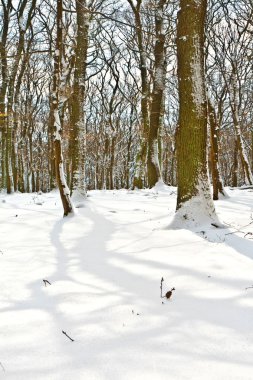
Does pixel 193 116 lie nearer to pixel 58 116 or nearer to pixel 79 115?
pixel 58 116

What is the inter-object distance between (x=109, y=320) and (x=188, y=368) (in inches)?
33.7

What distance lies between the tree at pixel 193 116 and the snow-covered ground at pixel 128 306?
61cm

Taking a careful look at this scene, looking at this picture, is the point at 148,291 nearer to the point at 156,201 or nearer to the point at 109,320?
the point at 109,320

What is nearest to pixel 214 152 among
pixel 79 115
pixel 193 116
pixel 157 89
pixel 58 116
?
pixel 193 116

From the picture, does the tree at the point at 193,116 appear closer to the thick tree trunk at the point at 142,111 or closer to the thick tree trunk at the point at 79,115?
the thick tree trunk at the point at 79,115

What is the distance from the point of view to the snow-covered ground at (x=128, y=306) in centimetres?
210

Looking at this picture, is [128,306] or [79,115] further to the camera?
[79,115]

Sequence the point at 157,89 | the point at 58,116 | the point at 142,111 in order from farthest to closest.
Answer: the point at 142,111
the point at 157,89
the point at 58,116

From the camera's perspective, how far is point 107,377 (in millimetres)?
1977

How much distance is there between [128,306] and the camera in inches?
116

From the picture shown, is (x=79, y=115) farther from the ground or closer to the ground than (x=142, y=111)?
closer to the ground

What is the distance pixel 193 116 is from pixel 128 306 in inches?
146

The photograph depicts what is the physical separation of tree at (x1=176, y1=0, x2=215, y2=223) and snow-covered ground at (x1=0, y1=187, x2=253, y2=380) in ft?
1.99

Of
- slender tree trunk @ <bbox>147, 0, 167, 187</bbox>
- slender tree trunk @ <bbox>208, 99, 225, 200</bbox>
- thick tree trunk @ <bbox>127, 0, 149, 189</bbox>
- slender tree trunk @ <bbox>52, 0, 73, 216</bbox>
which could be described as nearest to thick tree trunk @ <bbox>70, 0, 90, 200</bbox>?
→ slender tree trunk @ <bbox>52, 0, 73, 216</bbox>
